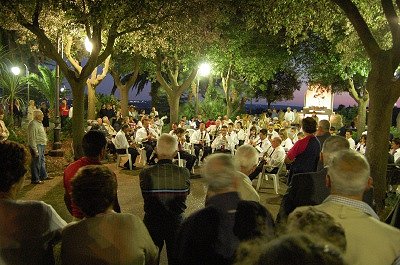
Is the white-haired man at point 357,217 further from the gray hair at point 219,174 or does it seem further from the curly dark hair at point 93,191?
the curly dark hair at point 93,191

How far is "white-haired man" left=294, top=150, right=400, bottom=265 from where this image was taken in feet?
8.29

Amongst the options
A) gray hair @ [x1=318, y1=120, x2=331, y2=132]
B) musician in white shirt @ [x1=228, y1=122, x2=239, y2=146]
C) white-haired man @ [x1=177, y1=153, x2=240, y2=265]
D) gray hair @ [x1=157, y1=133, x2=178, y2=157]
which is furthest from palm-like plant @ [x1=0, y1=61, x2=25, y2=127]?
white-haired man @ [x1=177, y1=153, x2=240, y2=265]

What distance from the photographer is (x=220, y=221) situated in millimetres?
3020

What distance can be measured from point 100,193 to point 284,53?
26.7 metres

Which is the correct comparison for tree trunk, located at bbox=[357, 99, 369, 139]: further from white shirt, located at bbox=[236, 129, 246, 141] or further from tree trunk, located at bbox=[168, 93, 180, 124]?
white shirt, located at bbox=[236, 129, 246, 141]

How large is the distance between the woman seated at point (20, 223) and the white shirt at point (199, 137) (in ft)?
40.2

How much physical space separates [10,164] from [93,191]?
622mm

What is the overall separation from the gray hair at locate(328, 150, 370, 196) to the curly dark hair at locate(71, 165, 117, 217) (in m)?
1.42

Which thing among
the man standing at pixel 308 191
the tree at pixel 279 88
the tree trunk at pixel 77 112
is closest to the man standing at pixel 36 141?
the tree trunk at pixel 77 112

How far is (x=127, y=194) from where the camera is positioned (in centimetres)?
1048

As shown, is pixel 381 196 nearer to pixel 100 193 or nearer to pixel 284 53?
pixel 100 193

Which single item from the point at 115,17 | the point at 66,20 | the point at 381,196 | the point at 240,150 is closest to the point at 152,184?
the point at 240,150

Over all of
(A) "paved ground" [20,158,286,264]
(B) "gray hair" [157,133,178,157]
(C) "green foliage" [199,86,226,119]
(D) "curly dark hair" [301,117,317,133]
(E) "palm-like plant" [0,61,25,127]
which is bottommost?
(A) "paved ground" [20,158,286,264]

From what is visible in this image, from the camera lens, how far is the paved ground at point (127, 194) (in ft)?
30.0
